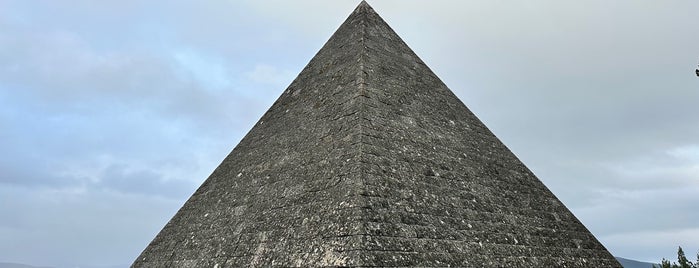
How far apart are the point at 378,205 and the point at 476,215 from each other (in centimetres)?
227

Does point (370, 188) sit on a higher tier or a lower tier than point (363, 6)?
lower

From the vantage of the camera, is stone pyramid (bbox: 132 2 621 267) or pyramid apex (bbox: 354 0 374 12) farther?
pyramid apex (bbox: 354 0 374 12)

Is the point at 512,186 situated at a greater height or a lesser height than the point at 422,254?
greater

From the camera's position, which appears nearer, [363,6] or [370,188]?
[370,188]

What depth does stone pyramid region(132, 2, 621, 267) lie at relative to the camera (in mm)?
6328

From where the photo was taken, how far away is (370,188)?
6.46 meters

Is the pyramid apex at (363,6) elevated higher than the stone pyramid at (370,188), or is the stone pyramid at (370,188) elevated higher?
the pyramid apex at (363,6)

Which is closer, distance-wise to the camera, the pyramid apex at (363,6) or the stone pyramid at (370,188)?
the stone pyramid at (370,188)

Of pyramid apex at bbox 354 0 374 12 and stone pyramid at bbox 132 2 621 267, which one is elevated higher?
pyramid apex at bbox 354 0 374 12

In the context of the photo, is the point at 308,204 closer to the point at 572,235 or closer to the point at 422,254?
the point at 422,254

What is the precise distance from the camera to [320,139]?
8117 millimetres

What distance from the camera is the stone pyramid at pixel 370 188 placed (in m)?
6.33

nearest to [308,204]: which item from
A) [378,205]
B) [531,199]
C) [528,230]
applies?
[378,205]

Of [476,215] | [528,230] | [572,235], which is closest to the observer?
[476,215]
